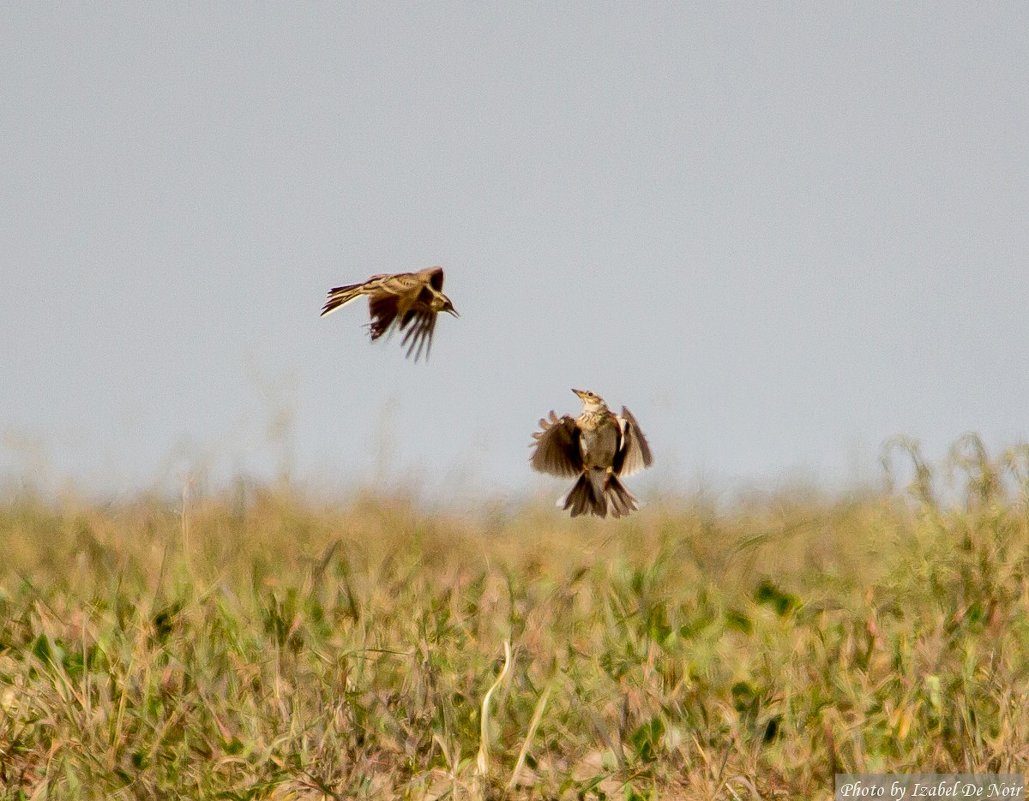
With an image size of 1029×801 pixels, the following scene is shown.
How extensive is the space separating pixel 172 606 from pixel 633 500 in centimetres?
167

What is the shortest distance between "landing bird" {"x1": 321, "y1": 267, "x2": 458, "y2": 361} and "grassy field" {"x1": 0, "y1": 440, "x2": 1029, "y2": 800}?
37.8 inches

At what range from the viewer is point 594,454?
201 inches

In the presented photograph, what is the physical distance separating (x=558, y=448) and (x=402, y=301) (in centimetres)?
127

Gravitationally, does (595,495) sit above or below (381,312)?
below

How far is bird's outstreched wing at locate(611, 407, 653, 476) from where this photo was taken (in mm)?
5098

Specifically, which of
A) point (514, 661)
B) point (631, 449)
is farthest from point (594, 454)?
point (514, 661)

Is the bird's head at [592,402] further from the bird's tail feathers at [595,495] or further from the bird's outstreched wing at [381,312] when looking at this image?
the bird's outstreched wing at [381,312]

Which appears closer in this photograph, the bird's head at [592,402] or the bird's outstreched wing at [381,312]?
the bird's outstreched wing at [381,312]

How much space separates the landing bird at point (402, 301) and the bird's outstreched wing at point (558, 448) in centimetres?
100

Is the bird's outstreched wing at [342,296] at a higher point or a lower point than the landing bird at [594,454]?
higher

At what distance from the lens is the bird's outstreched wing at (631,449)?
5098mm

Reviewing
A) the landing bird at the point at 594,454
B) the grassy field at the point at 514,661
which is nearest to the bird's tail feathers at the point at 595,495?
the landing bird at the point at 594,454

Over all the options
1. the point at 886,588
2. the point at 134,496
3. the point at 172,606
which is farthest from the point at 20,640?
the point at 886,588

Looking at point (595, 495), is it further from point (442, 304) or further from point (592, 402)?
point (442, 304)
